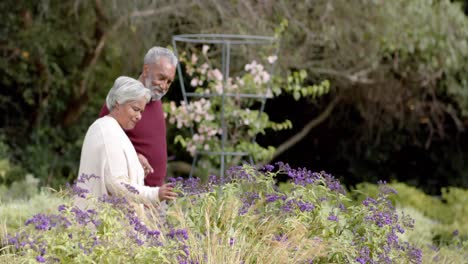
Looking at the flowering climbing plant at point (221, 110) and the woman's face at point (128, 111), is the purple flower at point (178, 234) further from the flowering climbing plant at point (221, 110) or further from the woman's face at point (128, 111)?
the flowering climbing plant at point (221, 110)

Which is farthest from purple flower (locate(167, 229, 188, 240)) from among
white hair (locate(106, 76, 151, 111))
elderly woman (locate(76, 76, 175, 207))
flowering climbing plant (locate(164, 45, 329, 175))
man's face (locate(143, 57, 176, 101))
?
flowering climbing plant (locate(164, 45, 329, 175))

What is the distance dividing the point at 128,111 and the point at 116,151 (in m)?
0.18

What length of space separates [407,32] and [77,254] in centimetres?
737

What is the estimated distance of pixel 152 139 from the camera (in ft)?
15.8

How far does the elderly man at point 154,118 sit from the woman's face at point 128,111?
0.52 meters

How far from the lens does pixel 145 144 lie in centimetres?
479

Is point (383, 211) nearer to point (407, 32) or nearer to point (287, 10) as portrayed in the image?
point (287, 10)

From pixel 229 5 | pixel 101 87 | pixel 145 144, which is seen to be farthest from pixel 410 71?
pixel 145 144

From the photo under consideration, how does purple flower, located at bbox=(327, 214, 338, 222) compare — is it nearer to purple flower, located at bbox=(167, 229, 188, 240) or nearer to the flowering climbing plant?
purple flower, located at bbox=(167, 229, 188, 240)

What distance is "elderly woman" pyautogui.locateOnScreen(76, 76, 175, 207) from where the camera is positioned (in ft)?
12.8

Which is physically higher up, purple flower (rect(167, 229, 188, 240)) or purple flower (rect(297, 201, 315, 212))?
purple flower (rect(297, 201, 315, 212))

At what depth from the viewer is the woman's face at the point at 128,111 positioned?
13.0 ft

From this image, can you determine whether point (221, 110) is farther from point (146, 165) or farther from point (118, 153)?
point (118, 153)

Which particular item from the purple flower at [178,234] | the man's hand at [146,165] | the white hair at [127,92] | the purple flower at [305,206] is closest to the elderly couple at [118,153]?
the white hair at [127,92]
